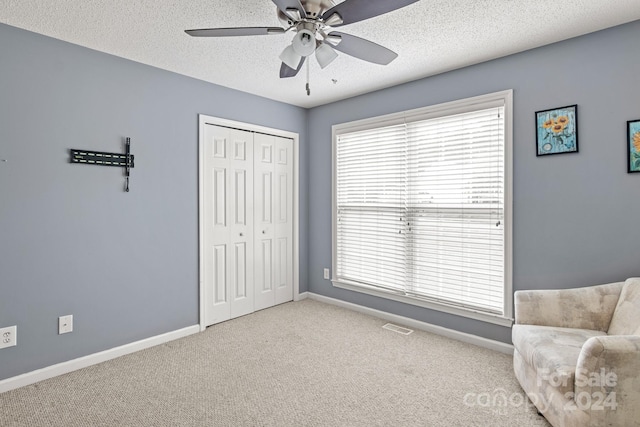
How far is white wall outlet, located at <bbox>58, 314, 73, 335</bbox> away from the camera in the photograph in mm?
2547

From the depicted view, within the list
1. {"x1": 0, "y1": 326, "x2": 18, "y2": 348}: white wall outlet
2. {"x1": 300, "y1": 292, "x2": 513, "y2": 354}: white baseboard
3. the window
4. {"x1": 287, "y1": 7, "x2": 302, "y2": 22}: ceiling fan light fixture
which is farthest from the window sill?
{"x1": 0, "y1": 326, "x2": 18, "y2": 348}: white wall outlet

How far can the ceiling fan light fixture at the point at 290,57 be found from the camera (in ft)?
6.55

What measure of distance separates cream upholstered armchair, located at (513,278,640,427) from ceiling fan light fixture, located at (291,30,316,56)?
6.74 ft

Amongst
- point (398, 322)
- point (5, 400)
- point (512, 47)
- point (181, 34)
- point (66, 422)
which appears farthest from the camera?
point (398, 322)

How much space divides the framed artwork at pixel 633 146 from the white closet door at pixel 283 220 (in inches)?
124

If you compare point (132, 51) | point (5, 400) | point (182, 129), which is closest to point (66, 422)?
point (5, 400)

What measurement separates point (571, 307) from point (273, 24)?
272 centimetres

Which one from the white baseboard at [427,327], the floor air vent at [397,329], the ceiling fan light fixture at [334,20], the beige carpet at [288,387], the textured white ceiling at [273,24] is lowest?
the beige carpet at [288,387]

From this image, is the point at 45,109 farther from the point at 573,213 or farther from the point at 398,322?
the point at 573,213

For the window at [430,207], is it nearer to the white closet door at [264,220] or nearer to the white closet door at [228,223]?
the white closet door at [264,220]

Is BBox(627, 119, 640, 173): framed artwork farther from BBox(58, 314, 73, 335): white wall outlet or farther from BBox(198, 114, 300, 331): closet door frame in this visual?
BBox(58, 314, 73, 335): white wall outlet

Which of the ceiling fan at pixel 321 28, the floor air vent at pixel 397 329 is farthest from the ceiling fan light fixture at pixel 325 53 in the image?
A: the floor air vent at pixel 397 329

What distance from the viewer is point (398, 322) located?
354 centimetres

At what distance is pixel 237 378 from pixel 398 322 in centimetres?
177
